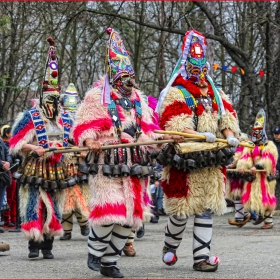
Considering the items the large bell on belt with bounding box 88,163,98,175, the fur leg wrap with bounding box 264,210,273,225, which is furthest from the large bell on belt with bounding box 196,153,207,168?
the fur leg wrap with bounding box 264,210,273,225

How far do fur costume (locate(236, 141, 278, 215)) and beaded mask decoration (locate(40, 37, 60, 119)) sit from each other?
5695 millimetres

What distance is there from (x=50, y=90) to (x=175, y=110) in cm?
210

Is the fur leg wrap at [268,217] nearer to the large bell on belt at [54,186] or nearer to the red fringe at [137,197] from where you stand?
the large bell on belt at [54,186]

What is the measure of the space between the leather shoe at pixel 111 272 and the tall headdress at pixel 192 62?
180cm

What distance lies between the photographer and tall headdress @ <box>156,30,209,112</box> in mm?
8383

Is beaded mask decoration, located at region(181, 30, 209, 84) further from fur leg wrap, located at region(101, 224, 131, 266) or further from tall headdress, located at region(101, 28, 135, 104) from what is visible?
fur leg wrap, located at region(101, 224, 131, 266)

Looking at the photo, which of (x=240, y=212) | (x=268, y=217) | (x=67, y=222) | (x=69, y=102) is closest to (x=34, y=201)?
(x=67, y=222)

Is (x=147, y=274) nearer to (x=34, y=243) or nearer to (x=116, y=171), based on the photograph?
(x=116, y=171)

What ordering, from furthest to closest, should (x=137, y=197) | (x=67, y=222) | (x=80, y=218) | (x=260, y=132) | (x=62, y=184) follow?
(x=260, y=132)
(x=67, y=222)
(x=80, y=218)
(x=62, y=184)
(x=137, y=197)

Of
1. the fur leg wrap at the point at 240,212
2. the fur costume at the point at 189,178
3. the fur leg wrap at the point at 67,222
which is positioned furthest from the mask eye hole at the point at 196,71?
the fur leg wrap at the point at 240,212

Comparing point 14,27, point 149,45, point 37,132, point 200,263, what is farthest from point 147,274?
point 149,45

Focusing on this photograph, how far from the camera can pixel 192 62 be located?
8383mm

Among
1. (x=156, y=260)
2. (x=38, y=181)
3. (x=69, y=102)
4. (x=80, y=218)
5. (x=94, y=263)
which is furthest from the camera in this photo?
(x=69, y=102)

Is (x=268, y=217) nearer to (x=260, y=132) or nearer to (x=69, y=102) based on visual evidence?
(x=260, y=132)
